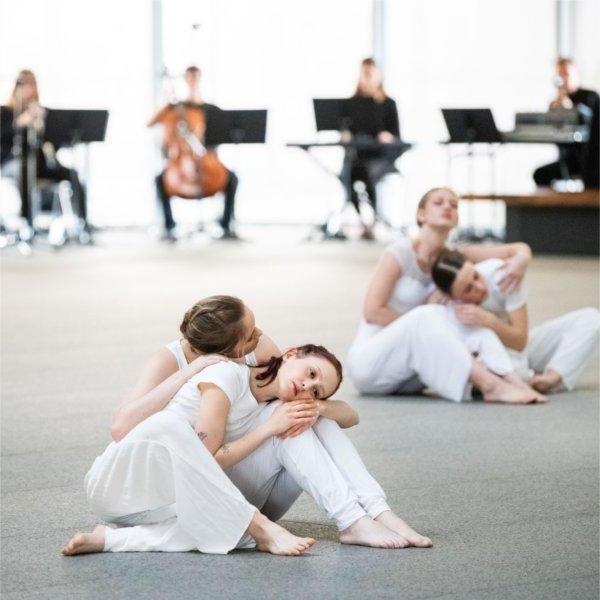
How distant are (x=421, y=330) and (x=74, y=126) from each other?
7.79 m

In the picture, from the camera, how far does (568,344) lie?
4938 mm

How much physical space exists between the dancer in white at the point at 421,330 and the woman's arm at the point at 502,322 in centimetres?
8

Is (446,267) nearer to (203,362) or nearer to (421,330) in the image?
(421,330)

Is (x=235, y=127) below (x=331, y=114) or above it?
below

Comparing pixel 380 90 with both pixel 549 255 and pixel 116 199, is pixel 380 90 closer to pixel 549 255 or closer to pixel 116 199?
pixel 549 255

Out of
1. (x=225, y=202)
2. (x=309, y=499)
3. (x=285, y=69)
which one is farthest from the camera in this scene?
(x=285, y=69)

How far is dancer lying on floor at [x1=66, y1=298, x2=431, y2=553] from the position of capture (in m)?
2.79

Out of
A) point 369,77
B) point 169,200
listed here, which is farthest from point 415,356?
point 169,200

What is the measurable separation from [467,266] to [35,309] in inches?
135

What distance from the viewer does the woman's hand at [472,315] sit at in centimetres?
468

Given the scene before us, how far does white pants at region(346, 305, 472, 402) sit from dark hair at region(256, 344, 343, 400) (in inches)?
65.4

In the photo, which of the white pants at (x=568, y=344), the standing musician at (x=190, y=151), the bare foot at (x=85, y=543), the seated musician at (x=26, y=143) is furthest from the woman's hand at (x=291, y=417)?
the standing musician at (x=190, y=151)

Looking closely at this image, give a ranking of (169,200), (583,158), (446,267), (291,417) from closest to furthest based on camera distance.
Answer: (291,417) → (446,267) → (583,158) → (169,200)

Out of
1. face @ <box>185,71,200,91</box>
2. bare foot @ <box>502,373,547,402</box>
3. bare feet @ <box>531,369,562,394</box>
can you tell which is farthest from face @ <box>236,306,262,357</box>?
face @ <box>185,71,200,91</box>
